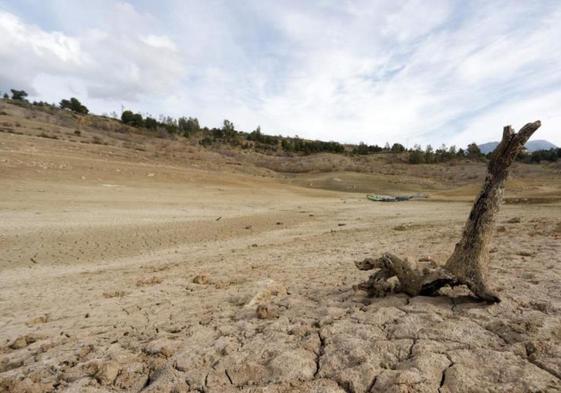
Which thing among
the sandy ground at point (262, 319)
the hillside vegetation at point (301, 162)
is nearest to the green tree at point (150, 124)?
the hillside vegetation at point (301, 162)

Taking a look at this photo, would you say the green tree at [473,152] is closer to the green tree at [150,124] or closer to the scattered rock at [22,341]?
the green tree at [150,124]

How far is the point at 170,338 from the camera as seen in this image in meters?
3.16

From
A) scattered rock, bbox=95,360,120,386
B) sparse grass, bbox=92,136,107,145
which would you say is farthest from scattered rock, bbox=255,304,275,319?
sparse grass, bbox=92,136,107,145

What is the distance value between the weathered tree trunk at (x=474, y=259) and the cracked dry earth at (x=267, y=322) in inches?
5.6

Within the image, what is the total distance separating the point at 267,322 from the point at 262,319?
106 mm

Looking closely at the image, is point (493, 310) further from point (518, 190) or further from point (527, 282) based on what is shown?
point (518, 190)

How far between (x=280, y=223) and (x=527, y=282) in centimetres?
899

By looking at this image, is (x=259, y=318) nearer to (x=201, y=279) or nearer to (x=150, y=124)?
(x=201, y=279)

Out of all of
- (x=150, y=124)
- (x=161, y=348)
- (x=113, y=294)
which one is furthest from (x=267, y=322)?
(x=150, y=124)

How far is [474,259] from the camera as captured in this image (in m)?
3.28

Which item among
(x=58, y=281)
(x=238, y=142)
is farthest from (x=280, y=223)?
(x=238, y=142)

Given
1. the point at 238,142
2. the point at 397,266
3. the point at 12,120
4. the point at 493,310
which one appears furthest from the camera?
the point at 238,142

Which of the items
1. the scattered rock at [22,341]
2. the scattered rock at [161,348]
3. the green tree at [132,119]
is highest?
the green tree at [132,119]

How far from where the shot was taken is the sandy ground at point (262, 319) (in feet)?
7.73
